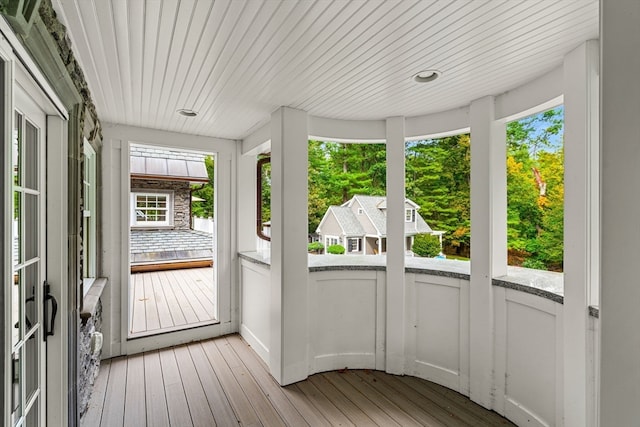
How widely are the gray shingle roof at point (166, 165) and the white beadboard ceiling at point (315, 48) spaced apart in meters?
4.61

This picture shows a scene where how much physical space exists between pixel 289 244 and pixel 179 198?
7.10 m

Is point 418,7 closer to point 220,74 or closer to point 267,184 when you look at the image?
point 220,74

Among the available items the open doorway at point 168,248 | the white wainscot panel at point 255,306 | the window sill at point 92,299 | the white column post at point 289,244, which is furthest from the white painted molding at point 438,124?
the window sill at point 92,299


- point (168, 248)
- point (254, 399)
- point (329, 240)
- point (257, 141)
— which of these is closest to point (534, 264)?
point (329, 240)

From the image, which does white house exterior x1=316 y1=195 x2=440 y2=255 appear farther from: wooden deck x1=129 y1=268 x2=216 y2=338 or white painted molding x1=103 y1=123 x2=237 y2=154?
wooden deck x1=129 y1=268 x2=216 y2=338

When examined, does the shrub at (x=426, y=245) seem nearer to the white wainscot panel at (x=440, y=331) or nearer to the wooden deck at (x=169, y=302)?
the white wainscot panel at (x=440, y=331)

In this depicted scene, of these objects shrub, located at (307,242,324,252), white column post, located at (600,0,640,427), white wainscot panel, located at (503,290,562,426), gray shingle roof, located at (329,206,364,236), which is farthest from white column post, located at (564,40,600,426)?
shrub, located at (307,242,324,252)

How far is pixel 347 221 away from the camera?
3658mm

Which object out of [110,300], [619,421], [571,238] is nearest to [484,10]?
[571,238]

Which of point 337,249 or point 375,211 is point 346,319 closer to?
point 337,249

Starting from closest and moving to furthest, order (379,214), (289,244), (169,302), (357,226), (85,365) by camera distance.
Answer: (85,365), (289,244), (379,214), (357,226), (169,302)

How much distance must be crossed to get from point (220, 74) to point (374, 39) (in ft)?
3.36

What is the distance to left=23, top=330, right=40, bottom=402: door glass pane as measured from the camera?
4.64 feet

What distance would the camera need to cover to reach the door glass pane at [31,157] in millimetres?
1418
